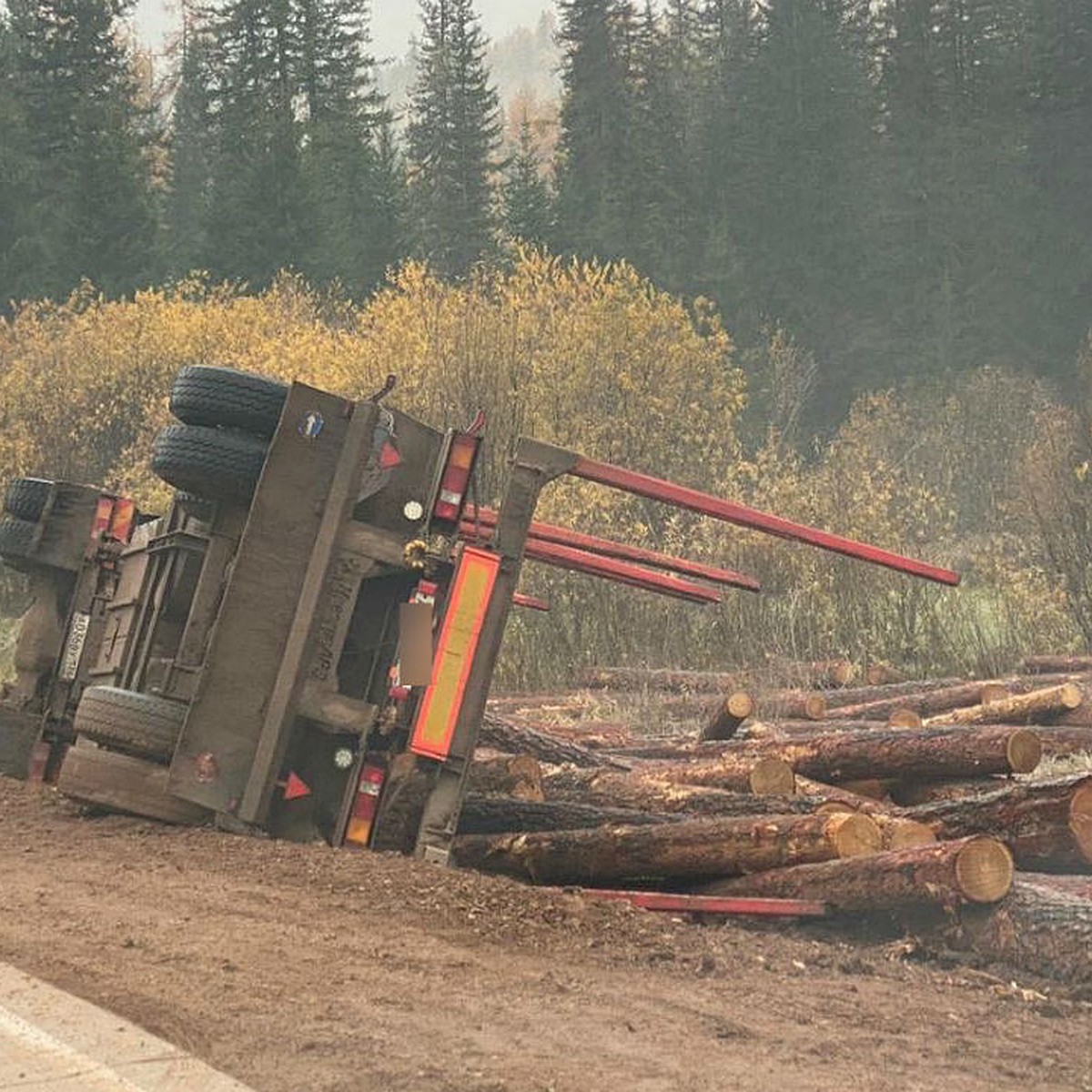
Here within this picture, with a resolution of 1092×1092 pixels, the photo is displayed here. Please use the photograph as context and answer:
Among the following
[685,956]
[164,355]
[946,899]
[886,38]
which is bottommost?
[685,956]

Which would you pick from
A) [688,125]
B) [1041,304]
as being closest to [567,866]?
Result: [1041,304]

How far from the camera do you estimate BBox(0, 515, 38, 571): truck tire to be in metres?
9.98

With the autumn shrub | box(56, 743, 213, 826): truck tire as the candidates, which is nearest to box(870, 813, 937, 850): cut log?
box(56, 743, 213, 826): truck tire

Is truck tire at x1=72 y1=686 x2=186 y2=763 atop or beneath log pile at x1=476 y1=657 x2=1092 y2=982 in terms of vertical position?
beneath

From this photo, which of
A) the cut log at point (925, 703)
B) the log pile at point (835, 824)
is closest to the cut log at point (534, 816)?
the log pile at point (835, 824)

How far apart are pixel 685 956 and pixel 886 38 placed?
61.5m

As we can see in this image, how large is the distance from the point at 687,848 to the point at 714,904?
40 centimetres

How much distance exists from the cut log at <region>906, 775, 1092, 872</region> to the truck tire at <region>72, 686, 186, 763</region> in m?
3.56

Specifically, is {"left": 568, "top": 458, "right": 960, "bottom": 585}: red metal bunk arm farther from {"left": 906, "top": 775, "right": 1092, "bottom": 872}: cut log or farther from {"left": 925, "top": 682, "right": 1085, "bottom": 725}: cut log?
{"left": 925, "top": 682, "right": 1085, "bottom": 725}: cut log

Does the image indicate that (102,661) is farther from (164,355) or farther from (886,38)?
(886,38)

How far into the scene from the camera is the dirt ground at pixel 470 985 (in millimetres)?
4621

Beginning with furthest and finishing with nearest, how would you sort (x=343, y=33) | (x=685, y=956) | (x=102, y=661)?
(x=343, y=33) < (x=102, y=661) < (x=685, y=956)

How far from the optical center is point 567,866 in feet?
24.7

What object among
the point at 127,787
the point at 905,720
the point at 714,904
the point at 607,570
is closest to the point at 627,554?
the point at 607,570
